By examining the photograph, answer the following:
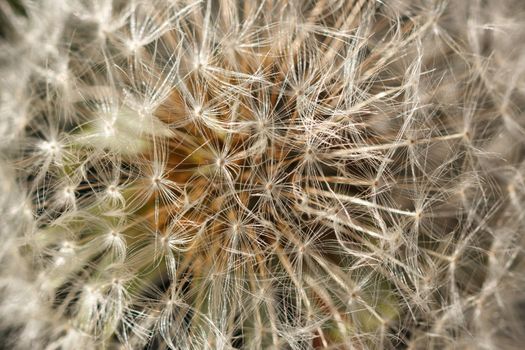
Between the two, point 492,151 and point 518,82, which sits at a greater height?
point 518,82

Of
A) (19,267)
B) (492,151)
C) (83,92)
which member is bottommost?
(19,267)

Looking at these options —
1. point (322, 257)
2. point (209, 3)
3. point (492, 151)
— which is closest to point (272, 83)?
point (209, 3)

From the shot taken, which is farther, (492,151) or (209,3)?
(492,151)

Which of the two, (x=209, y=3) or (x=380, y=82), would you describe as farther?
(x=380, y=82)

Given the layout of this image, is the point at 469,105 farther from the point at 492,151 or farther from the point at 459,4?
the point at 459,4

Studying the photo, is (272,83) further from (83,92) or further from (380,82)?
(83,92)

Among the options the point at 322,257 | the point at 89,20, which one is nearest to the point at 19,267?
the point at 89,20
